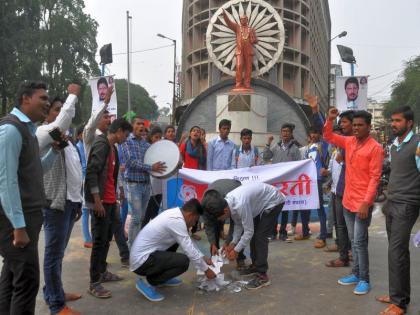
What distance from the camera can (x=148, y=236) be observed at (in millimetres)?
4371

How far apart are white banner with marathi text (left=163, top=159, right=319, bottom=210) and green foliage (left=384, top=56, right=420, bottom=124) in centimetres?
2803

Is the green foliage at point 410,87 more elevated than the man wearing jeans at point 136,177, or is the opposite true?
the green foliage at point 410,87

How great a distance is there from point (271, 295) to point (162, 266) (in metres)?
1.17

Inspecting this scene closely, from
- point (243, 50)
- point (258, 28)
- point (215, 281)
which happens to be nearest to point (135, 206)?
point (215, 281)

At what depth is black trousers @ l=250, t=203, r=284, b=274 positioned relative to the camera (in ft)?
15.7

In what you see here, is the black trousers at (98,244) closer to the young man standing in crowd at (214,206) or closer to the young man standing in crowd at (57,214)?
the young man standing in crowd at (57,214)

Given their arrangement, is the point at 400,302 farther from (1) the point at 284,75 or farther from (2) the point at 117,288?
(1) the point at 284,75

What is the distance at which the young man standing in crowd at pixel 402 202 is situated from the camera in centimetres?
379

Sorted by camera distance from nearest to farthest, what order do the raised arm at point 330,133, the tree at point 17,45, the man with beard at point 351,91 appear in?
the raised arm at point 330,133 → the man with beard at point 351,91 → the tree at point 17,45

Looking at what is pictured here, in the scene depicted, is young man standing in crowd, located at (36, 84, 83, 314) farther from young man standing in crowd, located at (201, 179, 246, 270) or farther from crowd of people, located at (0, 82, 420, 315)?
young man standing in crowd, located at (201, 179, 246, 270)

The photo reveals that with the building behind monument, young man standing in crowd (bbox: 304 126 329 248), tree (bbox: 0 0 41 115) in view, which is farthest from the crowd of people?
the building behind monument

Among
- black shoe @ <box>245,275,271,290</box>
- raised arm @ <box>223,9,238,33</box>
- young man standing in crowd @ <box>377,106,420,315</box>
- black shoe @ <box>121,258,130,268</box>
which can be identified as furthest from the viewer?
raised arm @ <box>223,9,238,33</box>

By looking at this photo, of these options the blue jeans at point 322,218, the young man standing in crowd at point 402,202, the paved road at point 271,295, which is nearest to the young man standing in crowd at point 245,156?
the blue jeans at point 322,218

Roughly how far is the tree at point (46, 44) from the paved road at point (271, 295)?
1125 inches
